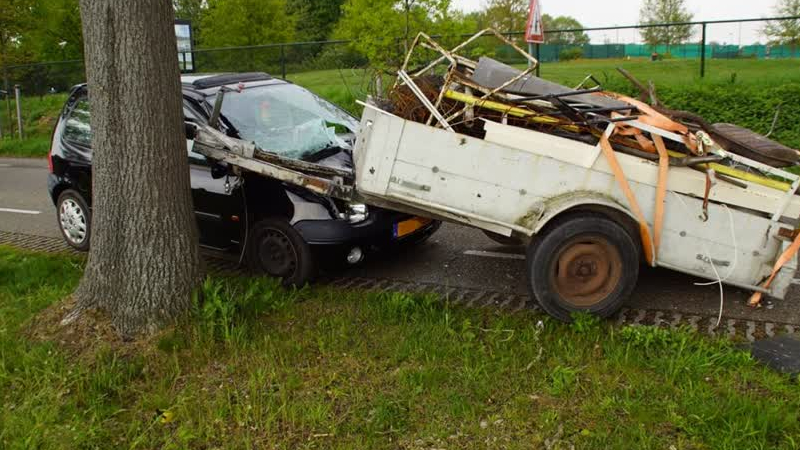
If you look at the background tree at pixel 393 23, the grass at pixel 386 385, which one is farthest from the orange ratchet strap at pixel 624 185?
the background tree at pixel 393 23

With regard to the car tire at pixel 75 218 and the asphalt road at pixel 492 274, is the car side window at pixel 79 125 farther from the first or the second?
the asphalt road at pixel 492 274

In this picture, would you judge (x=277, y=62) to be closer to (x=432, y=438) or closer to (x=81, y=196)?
(x=81, y=196)

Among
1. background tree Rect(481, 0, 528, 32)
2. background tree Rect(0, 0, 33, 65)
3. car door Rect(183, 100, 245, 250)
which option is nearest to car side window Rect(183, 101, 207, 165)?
car door Rect(183, 100, 245, 250)

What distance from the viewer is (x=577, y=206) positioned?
4621 mm

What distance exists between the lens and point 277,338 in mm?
4586

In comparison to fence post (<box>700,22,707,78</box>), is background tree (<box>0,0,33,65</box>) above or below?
above

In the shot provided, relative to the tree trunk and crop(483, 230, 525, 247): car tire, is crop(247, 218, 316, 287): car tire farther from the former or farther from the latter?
crop(483, 230, 525, 247): car tire

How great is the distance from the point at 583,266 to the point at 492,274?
1.39 m

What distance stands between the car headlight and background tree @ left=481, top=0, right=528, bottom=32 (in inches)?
1363

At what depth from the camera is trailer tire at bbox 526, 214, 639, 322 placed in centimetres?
460

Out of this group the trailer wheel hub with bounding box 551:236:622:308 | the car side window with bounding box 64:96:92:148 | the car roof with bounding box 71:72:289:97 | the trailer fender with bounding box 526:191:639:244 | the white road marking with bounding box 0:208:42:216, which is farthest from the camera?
A: the white road marking with bounding box 0:208:42:216

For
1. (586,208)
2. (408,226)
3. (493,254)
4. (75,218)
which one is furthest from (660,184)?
(75,218)

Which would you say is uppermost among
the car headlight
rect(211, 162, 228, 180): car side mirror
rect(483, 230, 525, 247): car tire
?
rect(211, 162, 228, 180): car side mirror

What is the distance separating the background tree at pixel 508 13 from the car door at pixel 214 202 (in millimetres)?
34338
